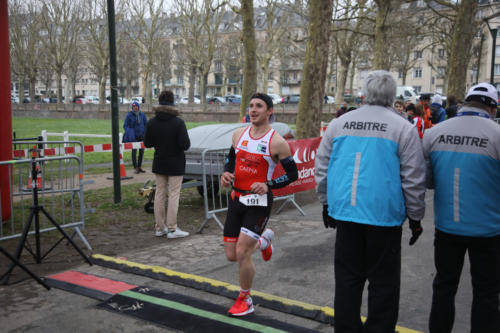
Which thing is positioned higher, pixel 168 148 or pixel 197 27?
pixel 197 27

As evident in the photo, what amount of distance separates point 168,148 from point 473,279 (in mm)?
4700

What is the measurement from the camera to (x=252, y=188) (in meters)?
4.35

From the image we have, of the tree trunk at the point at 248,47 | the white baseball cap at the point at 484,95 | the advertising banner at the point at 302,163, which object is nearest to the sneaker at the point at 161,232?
the advertising banner at the point at 302,163

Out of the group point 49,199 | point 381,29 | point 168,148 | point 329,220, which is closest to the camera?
point 329,220

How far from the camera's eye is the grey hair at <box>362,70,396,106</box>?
134 inches

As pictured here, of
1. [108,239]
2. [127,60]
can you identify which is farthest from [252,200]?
[127,60]

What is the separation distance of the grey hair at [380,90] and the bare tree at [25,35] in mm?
56527

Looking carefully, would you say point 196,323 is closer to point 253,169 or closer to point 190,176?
point 253,169

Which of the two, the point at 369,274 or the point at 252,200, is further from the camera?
the point at 252,200

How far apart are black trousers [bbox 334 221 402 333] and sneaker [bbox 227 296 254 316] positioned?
42.5 inches

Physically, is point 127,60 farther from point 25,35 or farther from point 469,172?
point 469,172

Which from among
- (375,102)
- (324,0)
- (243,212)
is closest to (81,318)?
(243,212)

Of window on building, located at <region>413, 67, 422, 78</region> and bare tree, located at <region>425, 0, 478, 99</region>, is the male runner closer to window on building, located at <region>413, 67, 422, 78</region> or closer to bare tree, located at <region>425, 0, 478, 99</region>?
bare tree, located at <region>425, 0, 478, 99</region>

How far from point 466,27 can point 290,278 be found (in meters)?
18.2
